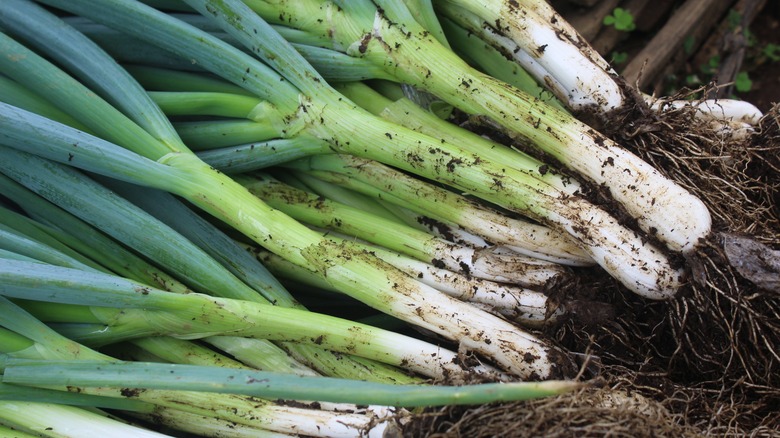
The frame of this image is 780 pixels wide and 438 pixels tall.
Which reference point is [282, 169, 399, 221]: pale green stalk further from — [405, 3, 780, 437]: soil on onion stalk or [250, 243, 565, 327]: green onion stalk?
[405, 3, 780, 437]: soil on onion stalk

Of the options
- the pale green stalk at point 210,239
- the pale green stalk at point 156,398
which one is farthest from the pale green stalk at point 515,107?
the pale green stalk at point 156,398

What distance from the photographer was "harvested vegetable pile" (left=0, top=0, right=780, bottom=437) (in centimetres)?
160

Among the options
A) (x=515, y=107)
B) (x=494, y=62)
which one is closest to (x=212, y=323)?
(x=515, y=107)

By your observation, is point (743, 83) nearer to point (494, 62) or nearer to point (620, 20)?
point (620, 20)

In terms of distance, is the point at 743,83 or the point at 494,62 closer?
the point at 494,62

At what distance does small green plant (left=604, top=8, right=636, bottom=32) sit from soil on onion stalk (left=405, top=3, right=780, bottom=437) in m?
1.01

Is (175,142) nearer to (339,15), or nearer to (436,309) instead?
(339,15)

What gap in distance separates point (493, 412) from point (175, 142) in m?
0.96

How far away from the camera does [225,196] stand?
67.6 inches

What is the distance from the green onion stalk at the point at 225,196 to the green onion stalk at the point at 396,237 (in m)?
0.11

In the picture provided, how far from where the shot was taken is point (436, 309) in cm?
171

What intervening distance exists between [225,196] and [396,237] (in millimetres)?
437

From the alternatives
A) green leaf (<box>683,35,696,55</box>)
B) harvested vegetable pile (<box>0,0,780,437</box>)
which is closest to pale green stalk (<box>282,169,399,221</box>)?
harvested vegetable pile (<box>0,0,780,437</box>)

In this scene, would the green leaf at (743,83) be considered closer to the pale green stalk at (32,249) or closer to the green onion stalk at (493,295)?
the green onion stalk at (493,295)
